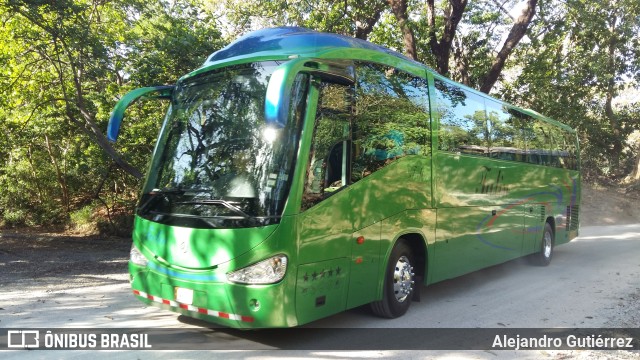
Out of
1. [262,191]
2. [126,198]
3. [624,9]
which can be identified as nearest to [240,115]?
[262,191]

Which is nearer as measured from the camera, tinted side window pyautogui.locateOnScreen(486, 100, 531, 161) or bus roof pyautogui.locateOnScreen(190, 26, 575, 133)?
bus roof pyautogui.locateOnScreen(190, 26, 575, 133)

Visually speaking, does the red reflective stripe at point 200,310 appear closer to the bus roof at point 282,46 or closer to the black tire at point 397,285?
the black tire at point 397,285

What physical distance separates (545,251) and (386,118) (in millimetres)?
6815

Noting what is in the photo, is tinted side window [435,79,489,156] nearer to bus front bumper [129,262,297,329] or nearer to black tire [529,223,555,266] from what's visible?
bus front bumper [129,262,297,329]

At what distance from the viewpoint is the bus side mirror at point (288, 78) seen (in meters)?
4.03

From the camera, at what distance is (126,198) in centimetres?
1797

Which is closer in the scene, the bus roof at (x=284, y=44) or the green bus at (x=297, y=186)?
the green bus at (x=297, y=186)

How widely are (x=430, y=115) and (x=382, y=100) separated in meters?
1.17

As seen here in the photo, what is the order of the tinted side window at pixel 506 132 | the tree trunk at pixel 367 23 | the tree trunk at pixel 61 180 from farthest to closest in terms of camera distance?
the tree trunk at pixel 61 180 → the tree trunk at pixel 367 23 → the tinted side window at pixel 506 132

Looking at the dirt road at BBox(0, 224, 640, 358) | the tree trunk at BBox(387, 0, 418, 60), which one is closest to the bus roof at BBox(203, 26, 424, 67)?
the dirt road at BBox(0, 224, 640, 358)

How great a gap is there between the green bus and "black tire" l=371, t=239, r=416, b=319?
0.06ft

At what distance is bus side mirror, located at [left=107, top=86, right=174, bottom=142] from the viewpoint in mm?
5734

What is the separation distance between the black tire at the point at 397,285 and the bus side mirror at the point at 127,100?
11.2ft

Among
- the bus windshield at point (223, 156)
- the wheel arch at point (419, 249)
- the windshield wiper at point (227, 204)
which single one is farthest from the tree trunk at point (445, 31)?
the windshield wiper at point (227, 204)
